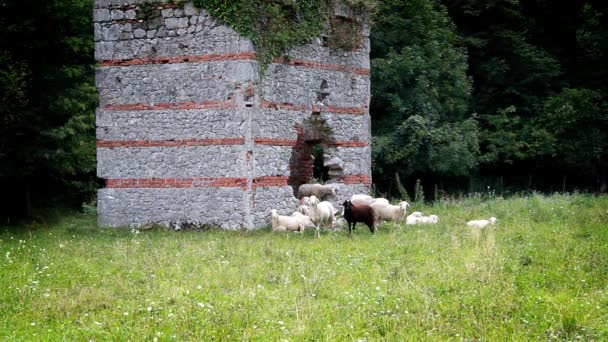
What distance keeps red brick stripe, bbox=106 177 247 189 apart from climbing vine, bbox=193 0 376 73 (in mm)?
2713

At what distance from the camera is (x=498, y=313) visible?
982cm

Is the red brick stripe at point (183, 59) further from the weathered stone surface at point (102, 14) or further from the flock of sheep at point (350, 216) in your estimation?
the flock of sheep at point (350, 216)

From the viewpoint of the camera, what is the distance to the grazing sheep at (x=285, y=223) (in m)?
18.9

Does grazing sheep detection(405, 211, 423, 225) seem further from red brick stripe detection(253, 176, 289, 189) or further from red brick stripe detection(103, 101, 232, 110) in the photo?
red brick stripe detection(103, 101, 232, 110)

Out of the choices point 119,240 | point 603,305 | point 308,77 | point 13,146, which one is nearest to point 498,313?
point 603,305

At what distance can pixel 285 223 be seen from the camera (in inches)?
747

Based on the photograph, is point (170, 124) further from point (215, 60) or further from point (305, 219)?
point (305, 219)

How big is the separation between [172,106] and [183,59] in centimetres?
114

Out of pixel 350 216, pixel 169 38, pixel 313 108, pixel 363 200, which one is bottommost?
pixel 350 216

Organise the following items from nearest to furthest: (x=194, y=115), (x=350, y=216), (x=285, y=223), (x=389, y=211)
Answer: (x=350, y=216)
(x=285, y=223)
(x=389, y=211)
(x=194, y=115)

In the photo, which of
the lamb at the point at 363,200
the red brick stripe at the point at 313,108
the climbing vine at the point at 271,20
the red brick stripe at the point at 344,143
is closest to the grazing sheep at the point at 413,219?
the lamb at the point at 363,200

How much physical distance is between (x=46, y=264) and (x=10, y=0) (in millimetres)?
10918

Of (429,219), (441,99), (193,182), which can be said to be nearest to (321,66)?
(193,182)

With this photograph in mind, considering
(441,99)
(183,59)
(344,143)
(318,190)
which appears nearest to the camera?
(183,59)
